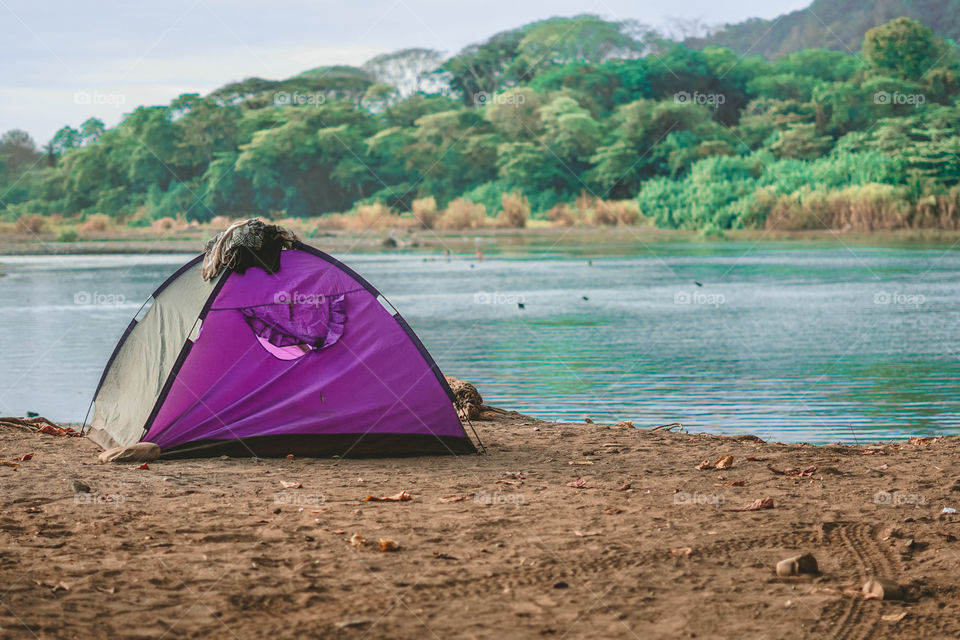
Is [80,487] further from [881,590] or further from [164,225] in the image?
[164,225]

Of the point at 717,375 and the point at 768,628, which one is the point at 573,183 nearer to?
the point at 717,375

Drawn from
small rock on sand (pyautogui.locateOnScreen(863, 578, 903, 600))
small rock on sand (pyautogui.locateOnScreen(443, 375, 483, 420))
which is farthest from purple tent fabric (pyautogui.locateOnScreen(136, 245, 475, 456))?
small rock on sand (pyautogui.locateOnScreen(863, 578, 903, 600))

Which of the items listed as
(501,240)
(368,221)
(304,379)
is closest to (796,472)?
(304,379)

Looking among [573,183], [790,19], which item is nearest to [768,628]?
[573,183]

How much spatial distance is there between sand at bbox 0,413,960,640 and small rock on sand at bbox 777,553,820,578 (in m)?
0.05

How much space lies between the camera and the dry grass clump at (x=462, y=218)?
48750 mm

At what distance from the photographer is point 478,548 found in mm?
5051

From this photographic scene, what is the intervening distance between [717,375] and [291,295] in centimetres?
646

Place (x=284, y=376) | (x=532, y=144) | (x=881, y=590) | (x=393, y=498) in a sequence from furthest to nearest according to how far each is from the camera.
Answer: (x=532, y=144) → (x=284, y=376) → (x=393, y=498) → (x=881, y=590)

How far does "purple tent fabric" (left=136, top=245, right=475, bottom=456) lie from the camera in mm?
7535

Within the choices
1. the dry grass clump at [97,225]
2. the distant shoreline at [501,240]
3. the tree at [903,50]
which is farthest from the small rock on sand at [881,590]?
the tree at [903,50]

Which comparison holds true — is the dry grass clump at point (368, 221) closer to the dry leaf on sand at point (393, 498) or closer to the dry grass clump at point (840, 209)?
the dry grass clump at point (840, 209)

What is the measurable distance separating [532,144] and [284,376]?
167 feet

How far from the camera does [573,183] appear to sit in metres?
58.2
